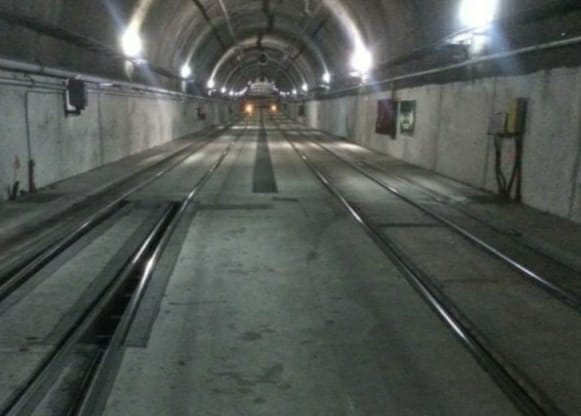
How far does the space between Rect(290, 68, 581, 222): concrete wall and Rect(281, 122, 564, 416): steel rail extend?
3980 millimetres

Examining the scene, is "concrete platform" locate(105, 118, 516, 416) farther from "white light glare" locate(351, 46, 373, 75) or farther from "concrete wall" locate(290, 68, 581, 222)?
"white light glare" locate(351, 46, 373, 75)

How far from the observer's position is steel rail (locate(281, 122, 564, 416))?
12.6ft

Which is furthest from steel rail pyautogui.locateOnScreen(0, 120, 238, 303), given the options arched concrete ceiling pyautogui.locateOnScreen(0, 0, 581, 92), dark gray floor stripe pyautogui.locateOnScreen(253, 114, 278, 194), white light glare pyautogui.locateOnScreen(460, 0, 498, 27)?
white light glare pyautogui.locateOnScreen(460, 0, 498, 27)

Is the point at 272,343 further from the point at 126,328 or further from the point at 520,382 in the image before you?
the point at 520,382

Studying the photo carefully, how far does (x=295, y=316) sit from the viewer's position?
5.49m

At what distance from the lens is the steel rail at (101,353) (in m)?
3.77

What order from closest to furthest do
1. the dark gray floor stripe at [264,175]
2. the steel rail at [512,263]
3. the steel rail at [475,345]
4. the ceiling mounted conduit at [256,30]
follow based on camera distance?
the steel rail at [475,345] → the steel rail at [512,263] → the dark gray floor stripe at [264,175] → the ceiling mounted conduit at [256,30]

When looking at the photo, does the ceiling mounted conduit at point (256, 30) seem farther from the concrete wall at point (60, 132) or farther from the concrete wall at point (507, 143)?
the concrete wall at point (507, 143)

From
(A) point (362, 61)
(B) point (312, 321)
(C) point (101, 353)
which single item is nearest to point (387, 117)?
(A) point (362, 61)

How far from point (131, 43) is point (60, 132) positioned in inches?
292

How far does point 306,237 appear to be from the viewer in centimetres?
880

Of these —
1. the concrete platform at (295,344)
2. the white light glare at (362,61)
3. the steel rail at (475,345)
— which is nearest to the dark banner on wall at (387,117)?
the white light glare at (362,61)

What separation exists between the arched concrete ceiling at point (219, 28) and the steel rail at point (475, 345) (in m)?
5.77

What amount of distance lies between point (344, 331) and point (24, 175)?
9.70 m
